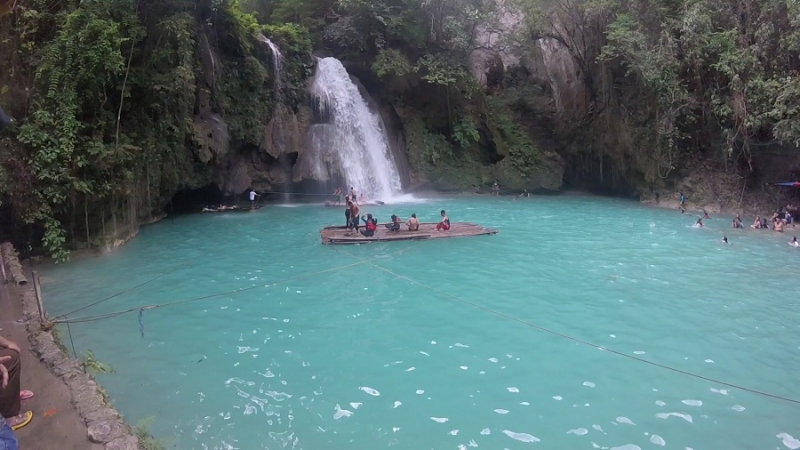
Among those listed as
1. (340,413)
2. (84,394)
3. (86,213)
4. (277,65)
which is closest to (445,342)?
(340,413)

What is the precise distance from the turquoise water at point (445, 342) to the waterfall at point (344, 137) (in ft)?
29.3

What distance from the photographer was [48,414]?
509 centimetres

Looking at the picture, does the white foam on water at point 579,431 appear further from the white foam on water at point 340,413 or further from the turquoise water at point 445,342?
the white foam on water at point 340,413

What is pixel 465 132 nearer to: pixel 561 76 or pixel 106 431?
pixel 561 76

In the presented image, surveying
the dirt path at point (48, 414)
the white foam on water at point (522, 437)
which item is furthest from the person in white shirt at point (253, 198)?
the white foam on water at point (522, 437)

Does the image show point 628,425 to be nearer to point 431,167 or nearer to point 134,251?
point 134,251

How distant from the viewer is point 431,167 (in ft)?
90.0

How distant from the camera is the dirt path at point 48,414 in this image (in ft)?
15.2

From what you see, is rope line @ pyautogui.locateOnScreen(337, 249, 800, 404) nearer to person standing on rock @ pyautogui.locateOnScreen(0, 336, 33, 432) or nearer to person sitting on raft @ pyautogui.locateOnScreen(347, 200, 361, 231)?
person sitting on raft @ pyautogui.locateOnScreen(347, 200, 361, 231)

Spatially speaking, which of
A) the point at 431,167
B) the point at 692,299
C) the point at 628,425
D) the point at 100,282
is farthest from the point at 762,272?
the point at 431,167

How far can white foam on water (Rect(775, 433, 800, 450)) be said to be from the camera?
577 cm

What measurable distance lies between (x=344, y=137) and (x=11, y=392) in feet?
66.6

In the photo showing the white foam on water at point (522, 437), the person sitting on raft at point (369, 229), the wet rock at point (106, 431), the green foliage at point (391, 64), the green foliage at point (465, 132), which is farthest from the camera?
the green foliage at point (465, 132)

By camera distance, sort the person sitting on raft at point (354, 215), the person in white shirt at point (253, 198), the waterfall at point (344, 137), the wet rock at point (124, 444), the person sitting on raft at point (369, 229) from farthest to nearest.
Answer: the waterfall at point (344, 137) < the person in white shirt at point (253, 198) < the person sitting on raft at point (354, 215) < the person sitting on raft at point (369, 229) < the wet rock at point (124, 444)
